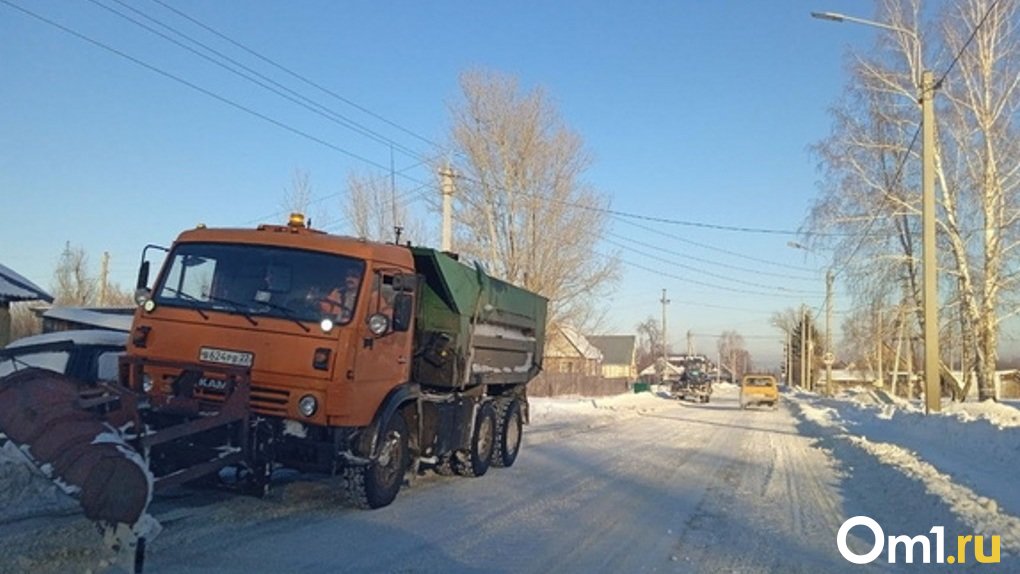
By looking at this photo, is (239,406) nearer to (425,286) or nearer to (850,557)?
(425,286)

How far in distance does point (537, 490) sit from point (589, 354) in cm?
5941

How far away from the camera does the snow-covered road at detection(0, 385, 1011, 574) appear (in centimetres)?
748

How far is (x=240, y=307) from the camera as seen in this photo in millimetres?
9500

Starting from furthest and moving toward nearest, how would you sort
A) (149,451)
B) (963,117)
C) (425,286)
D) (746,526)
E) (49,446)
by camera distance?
(963,117)
(425,286)
(746,526)
(149,451)
(49,446)

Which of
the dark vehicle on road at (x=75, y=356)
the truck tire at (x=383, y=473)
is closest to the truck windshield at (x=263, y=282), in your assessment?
the truck tire at (x=383, y=473)

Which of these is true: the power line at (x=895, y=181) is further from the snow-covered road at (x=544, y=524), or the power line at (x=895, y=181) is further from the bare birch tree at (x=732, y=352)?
the bare birch tree at (x=732, y=352)

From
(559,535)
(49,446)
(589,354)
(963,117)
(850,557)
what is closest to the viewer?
(49,446)

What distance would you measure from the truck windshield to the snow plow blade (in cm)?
213

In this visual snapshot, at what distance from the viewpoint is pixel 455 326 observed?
12.1 m

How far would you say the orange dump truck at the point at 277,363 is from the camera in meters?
8.60

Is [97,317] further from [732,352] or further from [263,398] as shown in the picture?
[732,352]

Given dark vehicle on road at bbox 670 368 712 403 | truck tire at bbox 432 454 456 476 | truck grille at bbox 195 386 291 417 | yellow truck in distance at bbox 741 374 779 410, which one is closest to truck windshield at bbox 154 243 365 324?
truck grille at bbox 195 386 291 417

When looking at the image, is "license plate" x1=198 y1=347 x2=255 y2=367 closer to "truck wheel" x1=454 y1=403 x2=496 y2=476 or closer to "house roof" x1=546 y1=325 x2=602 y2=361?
"truck wheel" x1=454 y1=403 x2=496 y2=476

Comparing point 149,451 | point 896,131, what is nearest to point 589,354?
point 896,131
